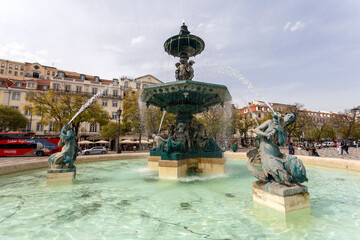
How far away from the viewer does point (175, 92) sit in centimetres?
776

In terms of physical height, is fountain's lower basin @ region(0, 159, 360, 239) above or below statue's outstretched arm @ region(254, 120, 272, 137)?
below

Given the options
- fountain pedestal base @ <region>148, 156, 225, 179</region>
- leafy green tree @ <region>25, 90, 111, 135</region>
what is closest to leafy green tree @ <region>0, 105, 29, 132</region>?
leafy green tree @ <region>25, 90, 111, 135</region>

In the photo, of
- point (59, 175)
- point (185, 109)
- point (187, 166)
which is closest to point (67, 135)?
point (59, 175)

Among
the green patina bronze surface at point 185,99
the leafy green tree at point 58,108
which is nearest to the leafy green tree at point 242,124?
the leafy green tree at point 58,108

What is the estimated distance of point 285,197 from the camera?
11.6 feet

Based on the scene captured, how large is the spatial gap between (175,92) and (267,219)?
565 cm

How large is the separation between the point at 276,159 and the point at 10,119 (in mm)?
44936

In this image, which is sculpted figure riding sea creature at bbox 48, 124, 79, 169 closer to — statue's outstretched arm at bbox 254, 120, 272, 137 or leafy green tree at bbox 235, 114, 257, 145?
statue's outstretched arm at bbox 254, 120, 272, 137

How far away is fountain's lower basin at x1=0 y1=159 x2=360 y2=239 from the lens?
9.71 feet

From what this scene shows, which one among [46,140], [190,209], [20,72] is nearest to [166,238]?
[190,209]

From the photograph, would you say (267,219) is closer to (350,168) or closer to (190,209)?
(190,209)

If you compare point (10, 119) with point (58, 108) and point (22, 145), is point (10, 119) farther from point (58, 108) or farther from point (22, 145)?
point (58, 108)

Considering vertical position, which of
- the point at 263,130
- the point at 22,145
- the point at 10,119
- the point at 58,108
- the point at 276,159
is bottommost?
the point at 22,145

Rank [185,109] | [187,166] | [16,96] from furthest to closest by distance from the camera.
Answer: [16,96] → [185,109] → [187,166]
